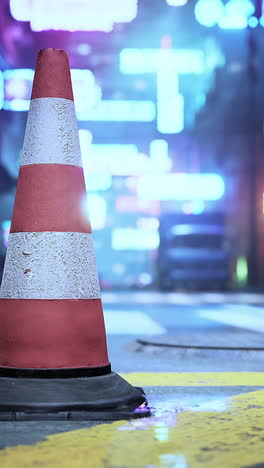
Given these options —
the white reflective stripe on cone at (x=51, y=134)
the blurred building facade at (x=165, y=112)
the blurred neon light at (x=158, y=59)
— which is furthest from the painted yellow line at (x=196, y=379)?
the blurred neon light at (x=158, y=59)

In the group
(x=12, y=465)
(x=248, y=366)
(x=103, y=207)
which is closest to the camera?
(x=12, y=465)

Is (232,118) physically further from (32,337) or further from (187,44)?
(32,337)

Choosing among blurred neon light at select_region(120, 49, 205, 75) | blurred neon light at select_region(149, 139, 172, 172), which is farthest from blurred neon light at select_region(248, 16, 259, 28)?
blurred neon light at select_region(149, 139, 172, 172)

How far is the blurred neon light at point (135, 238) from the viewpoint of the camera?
304 feet

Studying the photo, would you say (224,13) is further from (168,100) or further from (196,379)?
(196,379)

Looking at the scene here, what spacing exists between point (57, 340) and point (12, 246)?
0.52 metres

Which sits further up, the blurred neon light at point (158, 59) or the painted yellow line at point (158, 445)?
the blurred neon light at point (158, 59)

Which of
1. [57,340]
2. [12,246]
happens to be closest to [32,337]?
[57,340]

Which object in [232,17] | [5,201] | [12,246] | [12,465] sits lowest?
[12,465]

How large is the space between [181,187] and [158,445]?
56.2 meters

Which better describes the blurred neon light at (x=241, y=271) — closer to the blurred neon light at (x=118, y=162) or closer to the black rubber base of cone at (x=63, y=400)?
the blurred neon light at (x=118, y=162)

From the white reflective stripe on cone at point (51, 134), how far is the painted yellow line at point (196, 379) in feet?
5.12

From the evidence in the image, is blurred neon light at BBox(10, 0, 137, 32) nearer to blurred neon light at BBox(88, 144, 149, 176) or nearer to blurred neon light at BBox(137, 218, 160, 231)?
blurred neon light at BBox(88, 144, 149, 176)

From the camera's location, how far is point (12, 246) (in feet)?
13.6
